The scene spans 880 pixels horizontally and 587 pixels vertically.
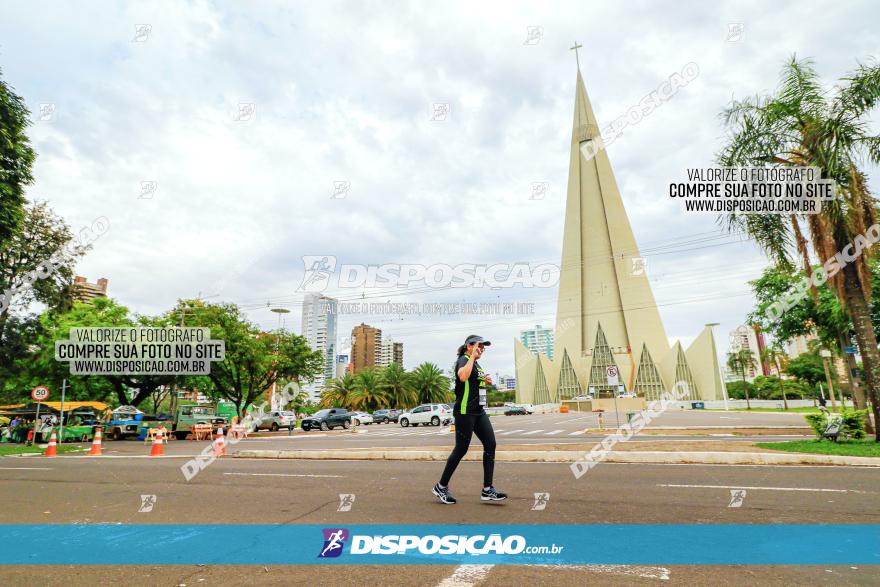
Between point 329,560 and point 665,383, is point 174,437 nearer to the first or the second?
point 329,560

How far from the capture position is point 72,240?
23281mm

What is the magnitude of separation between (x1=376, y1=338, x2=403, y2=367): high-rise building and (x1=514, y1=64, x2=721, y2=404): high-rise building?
75896 millimetres

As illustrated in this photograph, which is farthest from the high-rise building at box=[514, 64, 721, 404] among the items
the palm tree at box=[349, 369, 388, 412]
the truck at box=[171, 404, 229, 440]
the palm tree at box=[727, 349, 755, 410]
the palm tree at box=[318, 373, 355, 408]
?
the truck at box=[171, 404, 229, 440]

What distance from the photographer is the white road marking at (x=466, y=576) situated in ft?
10.9

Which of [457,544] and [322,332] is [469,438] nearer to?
[457,544]

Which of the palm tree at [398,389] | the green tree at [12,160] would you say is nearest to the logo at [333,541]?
the green tree at [12,160]

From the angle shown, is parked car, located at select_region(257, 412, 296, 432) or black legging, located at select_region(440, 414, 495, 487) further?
parked car, located at select_region(257, 412, 296, 432)

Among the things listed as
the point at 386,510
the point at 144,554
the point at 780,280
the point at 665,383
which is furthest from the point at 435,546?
the point at 665,383

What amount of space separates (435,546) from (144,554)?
8.39ft

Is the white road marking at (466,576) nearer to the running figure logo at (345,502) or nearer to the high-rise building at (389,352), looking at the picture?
the running figure logo at (345,502)

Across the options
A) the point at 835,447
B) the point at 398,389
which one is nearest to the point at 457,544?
the point at 835,447

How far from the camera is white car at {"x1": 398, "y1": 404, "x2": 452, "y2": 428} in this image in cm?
3422

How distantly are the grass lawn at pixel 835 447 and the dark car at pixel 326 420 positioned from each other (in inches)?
1107

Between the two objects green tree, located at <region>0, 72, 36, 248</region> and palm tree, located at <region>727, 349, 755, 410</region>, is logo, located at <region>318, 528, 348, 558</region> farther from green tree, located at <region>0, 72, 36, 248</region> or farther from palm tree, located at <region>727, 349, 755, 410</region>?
palm tree, located at <region>727, 349, 755, 410</region>
